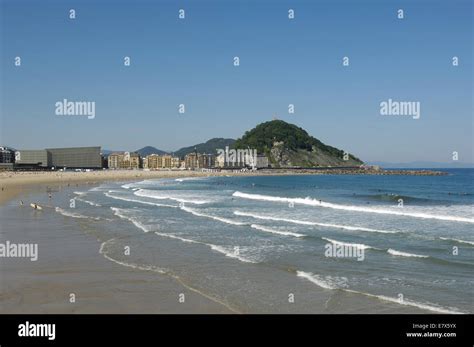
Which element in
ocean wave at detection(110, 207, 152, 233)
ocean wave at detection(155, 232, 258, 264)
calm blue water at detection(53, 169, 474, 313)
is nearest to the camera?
calm blue water at detection(53, 169, 474, 313)

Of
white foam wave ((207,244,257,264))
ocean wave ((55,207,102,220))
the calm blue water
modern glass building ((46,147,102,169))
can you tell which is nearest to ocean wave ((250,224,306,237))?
the calm blue water

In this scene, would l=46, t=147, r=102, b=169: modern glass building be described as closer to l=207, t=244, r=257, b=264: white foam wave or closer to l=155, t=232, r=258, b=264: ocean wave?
l=155, t=232, r=258, b=264: ocean wave

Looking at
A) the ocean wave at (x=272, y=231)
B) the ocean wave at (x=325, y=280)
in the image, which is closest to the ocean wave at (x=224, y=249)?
the ocean wave at (x=325, y=280)

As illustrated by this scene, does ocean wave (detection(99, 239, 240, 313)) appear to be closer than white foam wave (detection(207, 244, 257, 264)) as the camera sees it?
Yes

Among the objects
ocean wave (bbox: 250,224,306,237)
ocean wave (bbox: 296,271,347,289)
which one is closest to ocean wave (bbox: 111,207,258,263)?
ocean wave (bbox: 296,271,347,289)

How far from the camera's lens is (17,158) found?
172m

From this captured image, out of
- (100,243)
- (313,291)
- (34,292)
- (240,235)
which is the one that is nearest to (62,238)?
(100,243)

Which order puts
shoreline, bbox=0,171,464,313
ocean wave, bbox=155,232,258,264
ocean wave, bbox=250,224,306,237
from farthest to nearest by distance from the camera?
ocean wave, bbox=250,224,306,237 → ocean wave, bbox=155,232,258,264 → shoreline, bbox=0,171,464,313

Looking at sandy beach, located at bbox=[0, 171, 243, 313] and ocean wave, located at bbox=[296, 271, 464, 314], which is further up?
sandy beach, located at bbox=[0, 171, 243, 313]

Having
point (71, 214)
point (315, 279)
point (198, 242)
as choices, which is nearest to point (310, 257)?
point (315, 279)

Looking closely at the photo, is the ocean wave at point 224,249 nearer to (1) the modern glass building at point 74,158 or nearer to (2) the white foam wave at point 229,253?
(2) the white foam wave at point 229,253

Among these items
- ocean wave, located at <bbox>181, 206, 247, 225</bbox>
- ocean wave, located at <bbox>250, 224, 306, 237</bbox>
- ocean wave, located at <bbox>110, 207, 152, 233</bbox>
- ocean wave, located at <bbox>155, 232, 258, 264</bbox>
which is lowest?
ocean wave, located at <bbox>181, 206, 247, 225</bbox>
